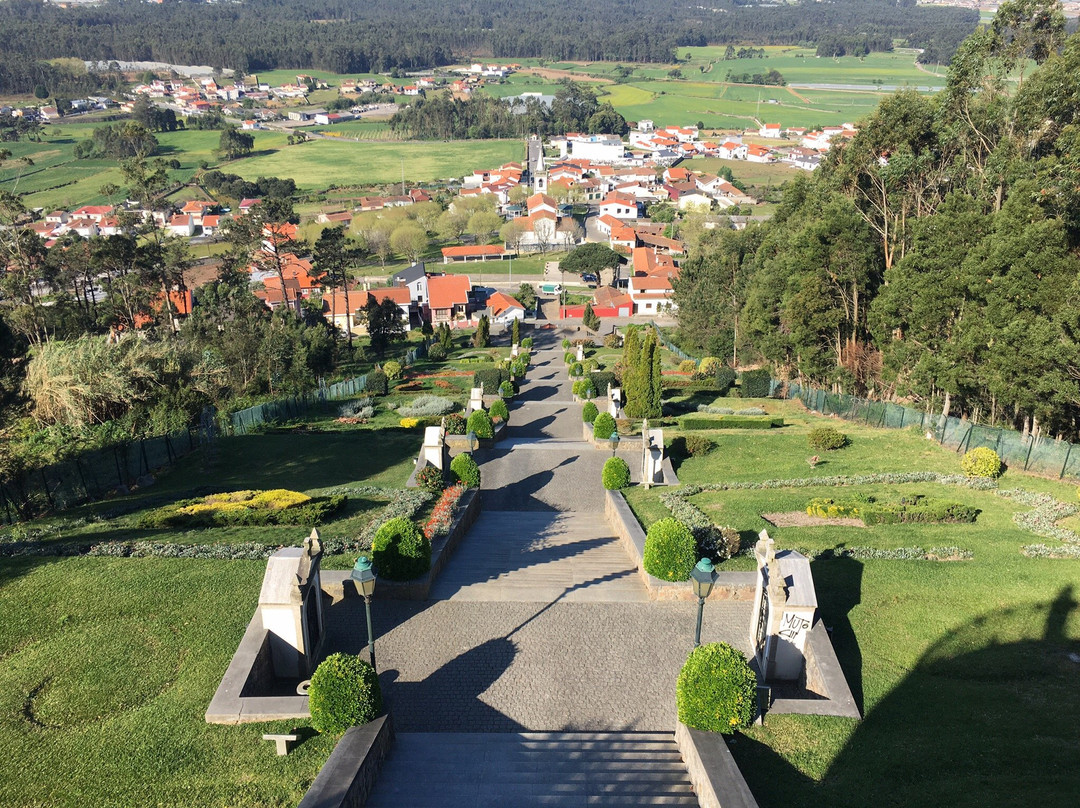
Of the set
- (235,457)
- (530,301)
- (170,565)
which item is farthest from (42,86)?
(170,565)

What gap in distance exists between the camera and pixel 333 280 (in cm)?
5581

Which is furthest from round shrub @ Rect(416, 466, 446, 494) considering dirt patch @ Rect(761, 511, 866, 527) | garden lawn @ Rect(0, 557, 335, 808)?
dirt patch @ Rect(761, 511, 866, 527)

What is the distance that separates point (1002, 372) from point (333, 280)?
45.4 metres

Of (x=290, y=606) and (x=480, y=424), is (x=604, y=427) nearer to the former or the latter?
(x=480, y=424)

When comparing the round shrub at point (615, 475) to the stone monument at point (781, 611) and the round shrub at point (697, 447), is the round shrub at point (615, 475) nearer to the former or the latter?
the round shrub at point (697, 447)

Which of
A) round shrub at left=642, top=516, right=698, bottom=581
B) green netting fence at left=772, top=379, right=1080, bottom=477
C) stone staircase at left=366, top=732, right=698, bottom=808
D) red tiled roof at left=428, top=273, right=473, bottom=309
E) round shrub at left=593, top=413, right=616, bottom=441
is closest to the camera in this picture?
stone staircase at left=366, top=732, right=698, bottom=808

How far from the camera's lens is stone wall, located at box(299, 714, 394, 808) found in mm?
8453

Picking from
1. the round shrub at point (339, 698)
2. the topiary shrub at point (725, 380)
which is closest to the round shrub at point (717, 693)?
the round shrub at point (339, 698)

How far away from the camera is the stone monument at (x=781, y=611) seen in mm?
11344

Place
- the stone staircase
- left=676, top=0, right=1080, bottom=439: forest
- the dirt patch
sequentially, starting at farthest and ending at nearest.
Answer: left=676, top=0, right=1080, bottom=439: forest
the dirt patch
the stone staircase

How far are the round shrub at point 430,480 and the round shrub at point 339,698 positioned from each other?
10.1 metres

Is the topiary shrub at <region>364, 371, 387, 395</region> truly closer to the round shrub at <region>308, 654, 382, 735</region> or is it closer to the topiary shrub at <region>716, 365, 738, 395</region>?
the topiary shrub at <region>716, 365, 738, 395</region>

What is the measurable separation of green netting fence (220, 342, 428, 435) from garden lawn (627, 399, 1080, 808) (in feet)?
62.4

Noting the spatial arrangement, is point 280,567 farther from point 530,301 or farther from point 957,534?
point 530,301
